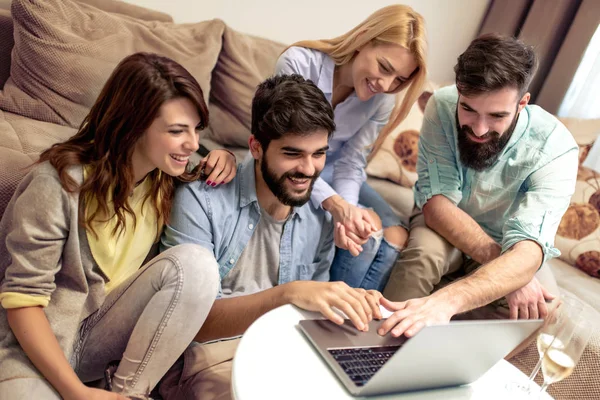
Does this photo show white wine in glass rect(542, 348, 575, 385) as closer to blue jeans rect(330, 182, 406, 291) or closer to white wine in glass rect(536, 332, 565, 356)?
white wine in glass rect(536, 332, 565, 356)

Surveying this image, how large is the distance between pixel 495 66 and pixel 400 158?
959mm

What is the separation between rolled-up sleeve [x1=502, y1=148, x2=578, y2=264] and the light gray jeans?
859 mm

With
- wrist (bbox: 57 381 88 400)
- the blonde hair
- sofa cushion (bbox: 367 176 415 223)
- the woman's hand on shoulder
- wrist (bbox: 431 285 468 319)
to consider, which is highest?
the blonde hair

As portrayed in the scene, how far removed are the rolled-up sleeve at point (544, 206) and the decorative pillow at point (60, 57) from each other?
131cm

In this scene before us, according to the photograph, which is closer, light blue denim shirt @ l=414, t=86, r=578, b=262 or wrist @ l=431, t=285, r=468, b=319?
wrist @ l=431, t=285, r=468, b=319

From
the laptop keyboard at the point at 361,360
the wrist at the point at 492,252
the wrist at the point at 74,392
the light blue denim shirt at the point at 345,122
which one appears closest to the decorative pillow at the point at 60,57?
the light blue denim shirt at the point at 345,122

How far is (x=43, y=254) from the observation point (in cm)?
102

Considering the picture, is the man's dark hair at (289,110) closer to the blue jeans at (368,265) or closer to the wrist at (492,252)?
the blue jeans at (368,265)

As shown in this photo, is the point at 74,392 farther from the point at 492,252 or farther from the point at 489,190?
the point at 489,190

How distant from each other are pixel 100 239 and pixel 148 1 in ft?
4.27

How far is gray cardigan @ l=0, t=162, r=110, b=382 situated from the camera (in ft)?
3.31

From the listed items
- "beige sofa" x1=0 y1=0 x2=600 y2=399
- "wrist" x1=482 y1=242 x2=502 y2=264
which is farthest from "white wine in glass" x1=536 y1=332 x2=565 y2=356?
Result: "wrist" x1=482 y1=242 x2=502 y2=264

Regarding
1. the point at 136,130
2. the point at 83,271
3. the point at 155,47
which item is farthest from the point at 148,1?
the point at 83,271

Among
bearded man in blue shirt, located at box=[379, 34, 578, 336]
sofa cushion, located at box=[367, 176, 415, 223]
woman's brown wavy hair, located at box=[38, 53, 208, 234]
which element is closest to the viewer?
woman's brown wavy hair, located at box=[38, 53, 208, 234]
